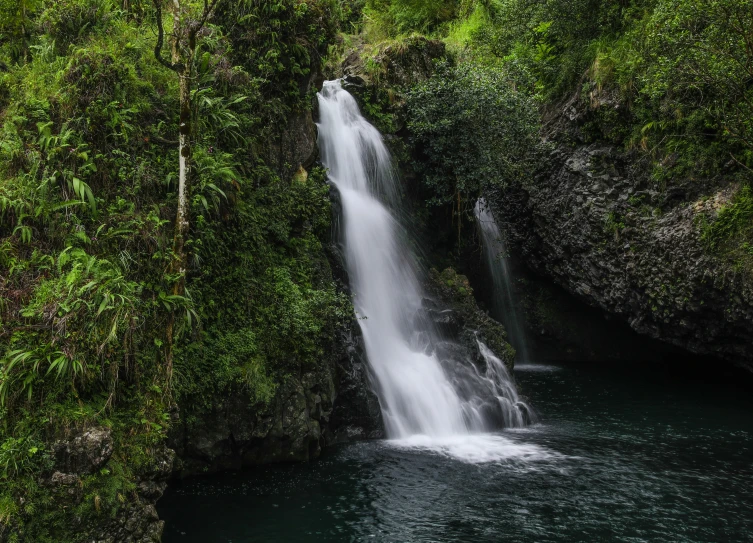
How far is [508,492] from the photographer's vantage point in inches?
383

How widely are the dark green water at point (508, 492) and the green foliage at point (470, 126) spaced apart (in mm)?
7618

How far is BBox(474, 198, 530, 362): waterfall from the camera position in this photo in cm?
2067

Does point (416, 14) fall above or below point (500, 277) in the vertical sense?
above

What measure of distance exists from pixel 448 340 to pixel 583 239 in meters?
5.43

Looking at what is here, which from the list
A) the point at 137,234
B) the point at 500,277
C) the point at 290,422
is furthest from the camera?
the point at 500,277

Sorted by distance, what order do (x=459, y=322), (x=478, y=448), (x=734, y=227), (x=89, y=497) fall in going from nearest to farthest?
(x=89, y=497) < (x=478, y=448) < (x=734, y=227) < (x=459, y=322)

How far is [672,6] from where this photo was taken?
43.4ft

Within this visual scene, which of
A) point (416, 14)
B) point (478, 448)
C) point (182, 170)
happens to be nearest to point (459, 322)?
point (478, 448)

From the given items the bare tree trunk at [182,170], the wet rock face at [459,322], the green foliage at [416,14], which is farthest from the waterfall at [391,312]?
the green foliage at [416,14]

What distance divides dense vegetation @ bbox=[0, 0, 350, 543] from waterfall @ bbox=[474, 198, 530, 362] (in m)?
8.40

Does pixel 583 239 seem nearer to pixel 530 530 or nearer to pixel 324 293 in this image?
pixel 324 293

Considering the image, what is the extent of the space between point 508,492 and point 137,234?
724 centimetres

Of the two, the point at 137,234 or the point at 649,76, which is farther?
the point at 649,76

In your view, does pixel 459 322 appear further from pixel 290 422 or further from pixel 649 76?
pixel 649 76
